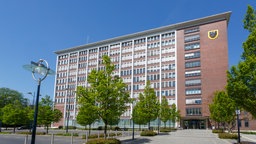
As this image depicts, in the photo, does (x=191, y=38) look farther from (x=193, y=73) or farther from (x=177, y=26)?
(x=193, y=73)

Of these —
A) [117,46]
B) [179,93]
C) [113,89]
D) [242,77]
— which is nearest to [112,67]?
[113,89]

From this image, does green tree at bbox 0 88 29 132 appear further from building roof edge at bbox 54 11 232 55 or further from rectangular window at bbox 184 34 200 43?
rectangular window at bbox 184 34 200 43

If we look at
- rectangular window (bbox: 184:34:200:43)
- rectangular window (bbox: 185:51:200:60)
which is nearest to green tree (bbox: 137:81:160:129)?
rectangular window (bbox: 185:51:200:60)

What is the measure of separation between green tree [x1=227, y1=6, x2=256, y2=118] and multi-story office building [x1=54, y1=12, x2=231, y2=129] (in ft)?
180

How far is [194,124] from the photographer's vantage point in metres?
78.9

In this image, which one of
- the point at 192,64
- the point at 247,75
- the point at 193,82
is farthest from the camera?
the point at 192,64

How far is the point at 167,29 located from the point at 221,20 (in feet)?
64.0

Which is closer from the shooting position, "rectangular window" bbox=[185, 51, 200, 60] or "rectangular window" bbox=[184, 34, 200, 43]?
"rectangular window" bbox=[185, 51, 200, 60]

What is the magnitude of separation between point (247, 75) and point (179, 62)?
68.3 meters

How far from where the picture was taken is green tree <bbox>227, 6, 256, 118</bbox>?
17.0m

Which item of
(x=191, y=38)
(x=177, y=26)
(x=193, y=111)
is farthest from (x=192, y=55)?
(x=193, y=111)

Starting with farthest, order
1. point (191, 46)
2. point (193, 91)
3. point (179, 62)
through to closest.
Result: point (179, 62), point (191, 46), point (193, 91)

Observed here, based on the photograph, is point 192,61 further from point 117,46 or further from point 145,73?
point 117,46

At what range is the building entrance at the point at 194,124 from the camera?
7800cm
